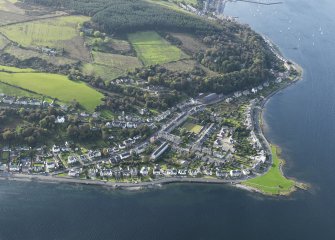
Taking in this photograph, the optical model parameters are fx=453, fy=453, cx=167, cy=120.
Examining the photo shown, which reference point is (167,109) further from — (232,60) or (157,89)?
(232,60)

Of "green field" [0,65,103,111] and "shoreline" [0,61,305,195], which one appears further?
"green field" [0,65,103,111]

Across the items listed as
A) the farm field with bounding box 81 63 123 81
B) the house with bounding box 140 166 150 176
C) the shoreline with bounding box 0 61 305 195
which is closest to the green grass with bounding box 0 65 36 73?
the farm field with bounding box 81 63 123 81

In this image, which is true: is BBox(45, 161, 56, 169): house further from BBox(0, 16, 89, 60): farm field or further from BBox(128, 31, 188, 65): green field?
BBox(128, 31, 188, 65): green field

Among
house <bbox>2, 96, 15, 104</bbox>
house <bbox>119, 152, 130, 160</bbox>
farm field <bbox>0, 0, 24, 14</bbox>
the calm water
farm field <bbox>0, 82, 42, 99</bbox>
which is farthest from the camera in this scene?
farm field <bbox>0, 0, 24, 14</bbox>

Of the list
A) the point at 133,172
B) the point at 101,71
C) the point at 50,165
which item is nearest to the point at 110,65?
the point at 101,71

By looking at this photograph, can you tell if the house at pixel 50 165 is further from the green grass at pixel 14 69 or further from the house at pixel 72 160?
the green grass at pixel 14 69

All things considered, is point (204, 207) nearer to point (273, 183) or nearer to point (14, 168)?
→ point (273, 183)

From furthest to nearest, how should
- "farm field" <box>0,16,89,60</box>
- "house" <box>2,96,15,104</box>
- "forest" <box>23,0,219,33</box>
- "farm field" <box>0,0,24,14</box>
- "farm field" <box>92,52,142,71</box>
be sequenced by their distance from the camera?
"farm field" <box>0,0,24,14</box>
"forest" <box>23,0,219,33</box>
"farm field" <box>0,16,89,60</box>
"farm field" <box>92,52,142,71</box>
"house" <box>2,96,15,104</box>

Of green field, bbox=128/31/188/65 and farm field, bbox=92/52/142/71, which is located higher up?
green field, bbox=128/31/188/65
